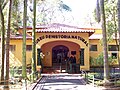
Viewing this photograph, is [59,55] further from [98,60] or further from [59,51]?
[98,60]

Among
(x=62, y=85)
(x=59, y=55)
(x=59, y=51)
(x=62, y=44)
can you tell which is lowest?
(x=62, y=85)

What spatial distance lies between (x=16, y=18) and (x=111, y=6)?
9.66 metres

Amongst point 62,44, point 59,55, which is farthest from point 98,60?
point 59,55

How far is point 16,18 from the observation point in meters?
26.3

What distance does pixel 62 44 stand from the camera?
33719 millimetres

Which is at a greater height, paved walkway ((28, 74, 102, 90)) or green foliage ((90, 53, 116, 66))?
green foliage ((90, 53, 116, 66))

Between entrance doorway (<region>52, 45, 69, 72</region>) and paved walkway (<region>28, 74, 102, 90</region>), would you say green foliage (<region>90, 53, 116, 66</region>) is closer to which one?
entrance doorway (<region>52, 45, 69, 72</region>)

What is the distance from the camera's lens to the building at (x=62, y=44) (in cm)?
2908

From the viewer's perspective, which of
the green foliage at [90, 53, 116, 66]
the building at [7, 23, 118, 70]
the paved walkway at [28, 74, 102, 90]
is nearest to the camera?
the paved walkway at [28, 74, 102, 90]

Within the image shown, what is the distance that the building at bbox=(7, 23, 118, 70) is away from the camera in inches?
1145

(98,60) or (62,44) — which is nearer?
(98,60)

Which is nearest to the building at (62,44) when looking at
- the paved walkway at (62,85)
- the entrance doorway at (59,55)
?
the entrance doorway at (59,55)

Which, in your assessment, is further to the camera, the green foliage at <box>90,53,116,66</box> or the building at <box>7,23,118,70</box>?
the green foliage at <box>90,53,116,66</box>

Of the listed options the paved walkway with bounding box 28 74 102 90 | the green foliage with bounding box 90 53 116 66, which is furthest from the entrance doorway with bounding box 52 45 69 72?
the paved walkway with bounding box 28 74 102 90
